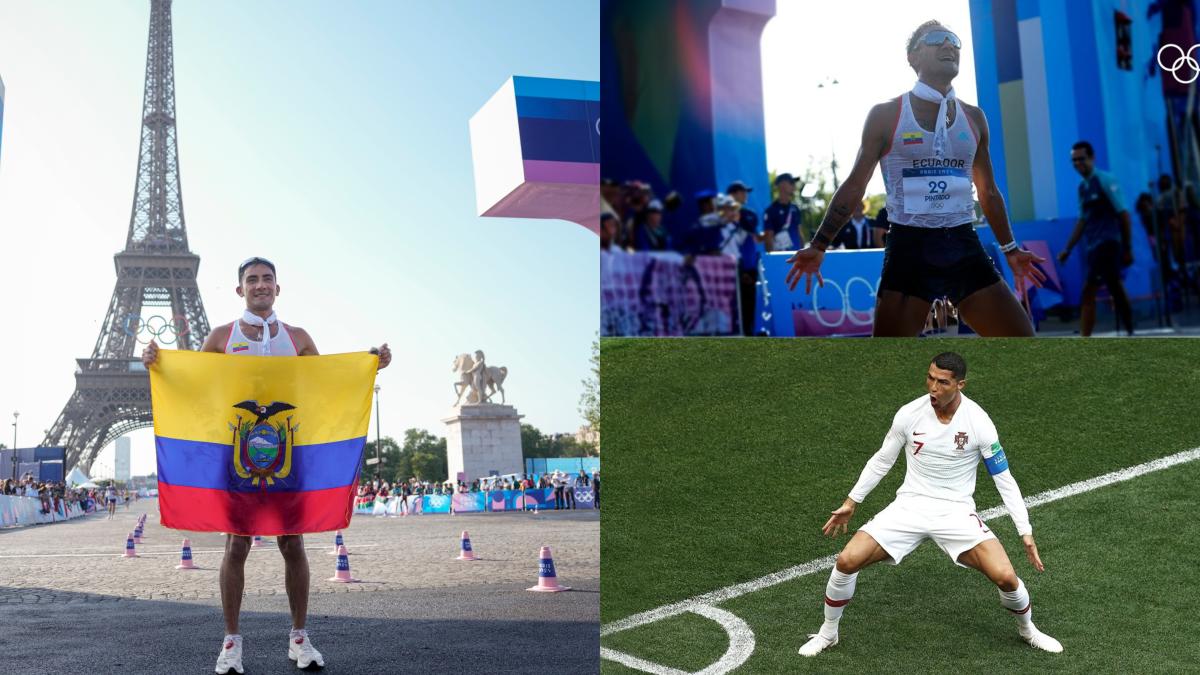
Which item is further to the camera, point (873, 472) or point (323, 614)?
point (323, 614)

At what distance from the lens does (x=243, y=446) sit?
488 centimetres

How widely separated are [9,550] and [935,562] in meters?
11.6

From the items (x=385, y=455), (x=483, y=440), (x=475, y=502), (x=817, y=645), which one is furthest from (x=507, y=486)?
(x=385, y=455)

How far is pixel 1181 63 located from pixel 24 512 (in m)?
21.8

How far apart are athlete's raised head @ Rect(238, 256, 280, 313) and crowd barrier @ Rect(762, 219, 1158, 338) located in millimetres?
2949

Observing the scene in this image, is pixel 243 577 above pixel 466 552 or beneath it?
above

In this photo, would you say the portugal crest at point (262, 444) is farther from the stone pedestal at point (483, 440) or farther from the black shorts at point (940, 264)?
the stone pedestal at point (483, 440)

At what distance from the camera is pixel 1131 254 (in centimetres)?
614

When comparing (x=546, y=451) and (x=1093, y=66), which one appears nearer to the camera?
(x=1093, y=66)

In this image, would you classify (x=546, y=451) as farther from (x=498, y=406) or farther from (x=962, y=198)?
(x=962, y=198)

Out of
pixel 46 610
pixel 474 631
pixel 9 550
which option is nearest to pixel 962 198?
pixel 474 631

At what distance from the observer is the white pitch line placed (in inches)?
217

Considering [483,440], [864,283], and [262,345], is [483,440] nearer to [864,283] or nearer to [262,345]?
[864,283]

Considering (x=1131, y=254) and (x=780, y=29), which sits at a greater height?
(x=780, y=29)
